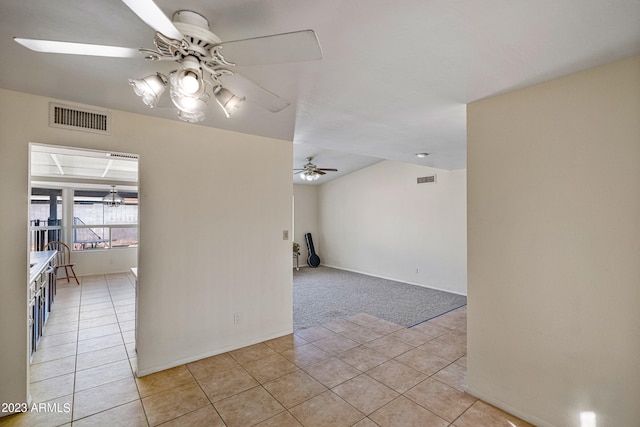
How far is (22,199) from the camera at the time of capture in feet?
6.68

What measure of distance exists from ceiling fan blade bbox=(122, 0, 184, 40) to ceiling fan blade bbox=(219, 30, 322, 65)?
18cm

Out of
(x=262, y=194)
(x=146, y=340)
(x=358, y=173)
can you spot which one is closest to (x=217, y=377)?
(x=146, y=340)

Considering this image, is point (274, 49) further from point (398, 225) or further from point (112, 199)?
point (112, 199)

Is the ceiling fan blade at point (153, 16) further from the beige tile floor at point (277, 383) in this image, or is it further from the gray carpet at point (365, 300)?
the gray carpet at point (365, 300)

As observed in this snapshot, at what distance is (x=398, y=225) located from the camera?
632cm

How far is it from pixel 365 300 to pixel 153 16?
4.58 metres

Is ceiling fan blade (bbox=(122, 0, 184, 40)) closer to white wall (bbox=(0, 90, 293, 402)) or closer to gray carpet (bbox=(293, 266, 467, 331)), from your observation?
white wall (bbox=(0, 90, 293, 402))

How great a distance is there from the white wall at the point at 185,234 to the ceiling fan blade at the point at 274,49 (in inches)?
67.6

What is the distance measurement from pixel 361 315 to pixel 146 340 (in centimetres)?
262

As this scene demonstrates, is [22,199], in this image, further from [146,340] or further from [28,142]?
[146,340]

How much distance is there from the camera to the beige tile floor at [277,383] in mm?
2002

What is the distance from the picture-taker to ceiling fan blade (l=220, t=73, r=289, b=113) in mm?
1455

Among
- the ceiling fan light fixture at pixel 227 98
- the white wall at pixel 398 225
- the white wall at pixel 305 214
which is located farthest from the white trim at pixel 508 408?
the white wall at pixel 305 214

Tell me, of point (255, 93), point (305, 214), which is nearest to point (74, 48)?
point (255, 93)
